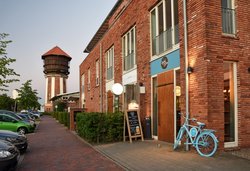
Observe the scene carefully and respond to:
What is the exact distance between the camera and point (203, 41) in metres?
9.41

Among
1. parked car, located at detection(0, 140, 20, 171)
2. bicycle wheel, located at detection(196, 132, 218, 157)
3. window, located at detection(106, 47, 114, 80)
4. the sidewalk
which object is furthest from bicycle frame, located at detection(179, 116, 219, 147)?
window, located at detection(106, 47, 114, 80)

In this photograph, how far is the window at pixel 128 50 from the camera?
16420 mm

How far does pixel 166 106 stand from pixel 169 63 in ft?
5.66

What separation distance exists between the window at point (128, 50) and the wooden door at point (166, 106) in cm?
405

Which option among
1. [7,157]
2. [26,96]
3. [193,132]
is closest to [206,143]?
[193,132]

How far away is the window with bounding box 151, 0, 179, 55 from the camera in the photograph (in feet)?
38.4

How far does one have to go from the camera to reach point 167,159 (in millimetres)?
8578

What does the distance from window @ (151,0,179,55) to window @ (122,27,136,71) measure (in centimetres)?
284

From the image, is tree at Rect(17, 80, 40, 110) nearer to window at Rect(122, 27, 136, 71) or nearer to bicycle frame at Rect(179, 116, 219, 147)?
window at Rect(122, 27, 136, 71)

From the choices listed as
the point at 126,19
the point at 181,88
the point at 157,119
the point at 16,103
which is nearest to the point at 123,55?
the point at 126,19

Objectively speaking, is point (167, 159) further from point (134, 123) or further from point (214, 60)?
point (134, 123)

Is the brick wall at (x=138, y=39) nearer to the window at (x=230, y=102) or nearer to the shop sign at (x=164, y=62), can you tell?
the shop sign at (x=164, y=62)

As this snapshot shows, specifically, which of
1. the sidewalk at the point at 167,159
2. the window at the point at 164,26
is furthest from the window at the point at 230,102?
the window at the point at 164,26

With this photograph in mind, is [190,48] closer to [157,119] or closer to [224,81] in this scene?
[224,81]
